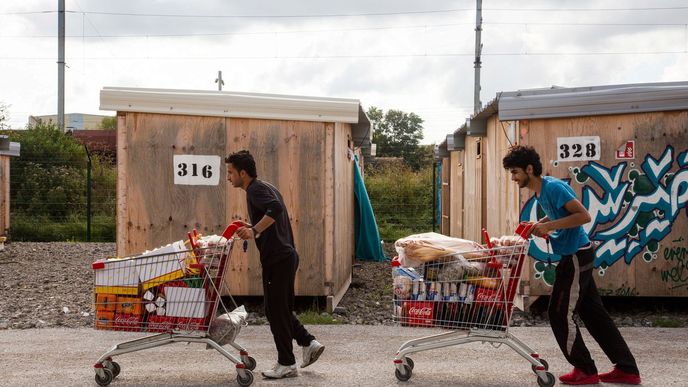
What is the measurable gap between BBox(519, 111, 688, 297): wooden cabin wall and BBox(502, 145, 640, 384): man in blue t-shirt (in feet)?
11.8

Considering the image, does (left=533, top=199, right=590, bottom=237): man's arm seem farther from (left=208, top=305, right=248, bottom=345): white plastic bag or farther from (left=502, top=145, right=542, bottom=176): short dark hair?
(left=208, top=305, right=248, bottom=345): white plastic bag

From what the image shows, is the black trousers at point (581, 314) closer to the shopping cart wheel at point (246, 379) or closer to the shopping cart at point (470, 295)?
the shopping cart at point (470, 295)

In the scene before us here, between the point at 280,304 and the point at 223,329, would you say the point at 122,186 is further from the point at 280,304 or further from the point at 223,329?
the point at 280,304

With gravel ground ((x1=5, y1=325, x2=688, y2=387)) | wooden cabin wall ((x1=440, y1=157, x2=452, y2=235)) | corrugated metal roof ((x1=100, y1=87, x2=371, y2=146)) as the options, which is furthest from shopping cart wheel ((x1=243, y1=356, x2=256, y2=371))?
wooden cabin wall ((x1=440, y1=157, x2=452, y2=235))

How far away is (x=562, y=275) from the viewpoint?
6.34 m

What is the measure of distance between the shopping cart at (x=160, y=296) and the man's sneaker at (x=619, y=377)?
2.97 metres

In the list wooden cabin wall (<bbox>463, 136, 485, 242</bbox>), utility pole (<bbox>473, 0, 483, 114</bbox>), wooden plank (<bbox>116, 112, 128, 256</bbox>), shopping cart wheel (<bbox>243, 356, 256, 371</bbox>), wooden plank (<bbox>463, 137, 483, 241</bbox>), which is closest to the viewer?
shopping cart wheel (<bbox>243, 356, 256, 371</bbox>)

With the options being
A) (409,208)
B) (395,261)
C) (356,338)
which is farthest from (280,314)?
(409,208)

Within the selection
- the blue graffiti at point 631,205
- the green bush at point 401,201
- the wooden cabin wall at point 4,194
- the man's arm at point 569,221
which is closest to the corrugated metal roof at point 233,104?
the blue graffiti at point 631,205

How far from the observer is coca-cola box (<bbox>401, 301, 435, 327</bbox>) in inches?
251

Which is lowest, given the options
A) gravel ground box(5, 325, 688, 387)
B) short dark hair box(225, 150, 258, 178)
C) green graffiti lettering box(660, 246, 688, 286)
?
gravel ground box(5, 325, 688, 387)

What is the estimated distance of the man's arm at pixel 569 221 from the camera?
6023mm

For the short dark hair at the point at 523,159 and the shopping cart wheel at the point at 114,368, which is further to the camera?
the shopping cart wheel at the point at 114,368

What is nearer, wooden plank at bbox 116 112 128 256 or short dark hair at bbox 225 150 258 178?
short dark hair at bbox 225 150 258 178
